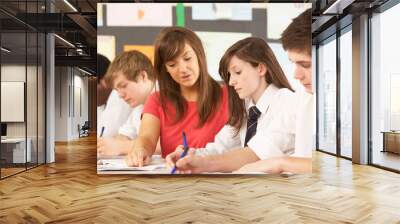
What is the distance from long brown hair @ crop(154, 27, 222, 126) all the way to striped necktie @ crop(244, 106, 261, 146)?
557mm

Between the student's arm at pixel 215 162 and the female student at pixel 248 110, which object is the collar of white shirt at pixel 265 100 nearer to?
the female student at pixel 248 110

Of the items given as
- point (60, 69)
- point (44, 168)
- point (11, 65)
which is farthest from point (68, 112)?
point (11, 65)

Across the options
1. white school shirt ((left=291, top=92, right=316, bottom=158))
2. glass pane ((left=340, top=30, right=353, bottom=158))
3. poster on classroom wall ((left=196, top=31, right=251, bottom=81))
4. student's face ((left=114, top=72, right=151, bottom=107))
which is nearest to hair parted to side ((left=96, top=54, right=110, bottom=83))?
student's face ((left=114, top=72, right=151, bottom=107))

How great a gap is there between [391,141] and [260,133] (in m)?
2.98

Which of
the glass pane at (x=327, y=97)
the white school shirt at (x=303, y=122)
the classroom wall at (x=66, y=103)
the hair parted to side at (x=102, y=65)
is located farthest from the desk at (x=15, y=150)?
the classroom wall at (x=66, y=103)

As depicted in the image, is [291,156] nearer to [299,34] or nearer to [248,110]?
[248,110]

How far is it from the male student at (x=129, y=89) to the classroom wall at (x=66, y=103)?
34.1 feet

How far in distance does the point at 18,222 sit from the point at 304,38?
4.85m

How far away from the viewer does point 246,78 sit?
20.9 feet

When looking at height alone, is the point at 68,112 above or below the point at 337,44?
below

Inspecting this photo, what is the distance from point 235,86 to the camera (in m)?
6.37

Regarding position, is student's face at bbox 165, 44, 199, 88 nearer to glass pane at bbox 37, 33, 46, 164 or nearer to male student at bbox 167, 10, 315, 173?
male student at bbox 167, 10, 315, 173

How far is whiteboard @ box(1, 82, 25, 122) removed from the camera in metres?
6.57

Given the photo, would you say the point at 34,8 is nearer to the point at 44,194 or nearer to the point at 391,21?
the point at 44,194
